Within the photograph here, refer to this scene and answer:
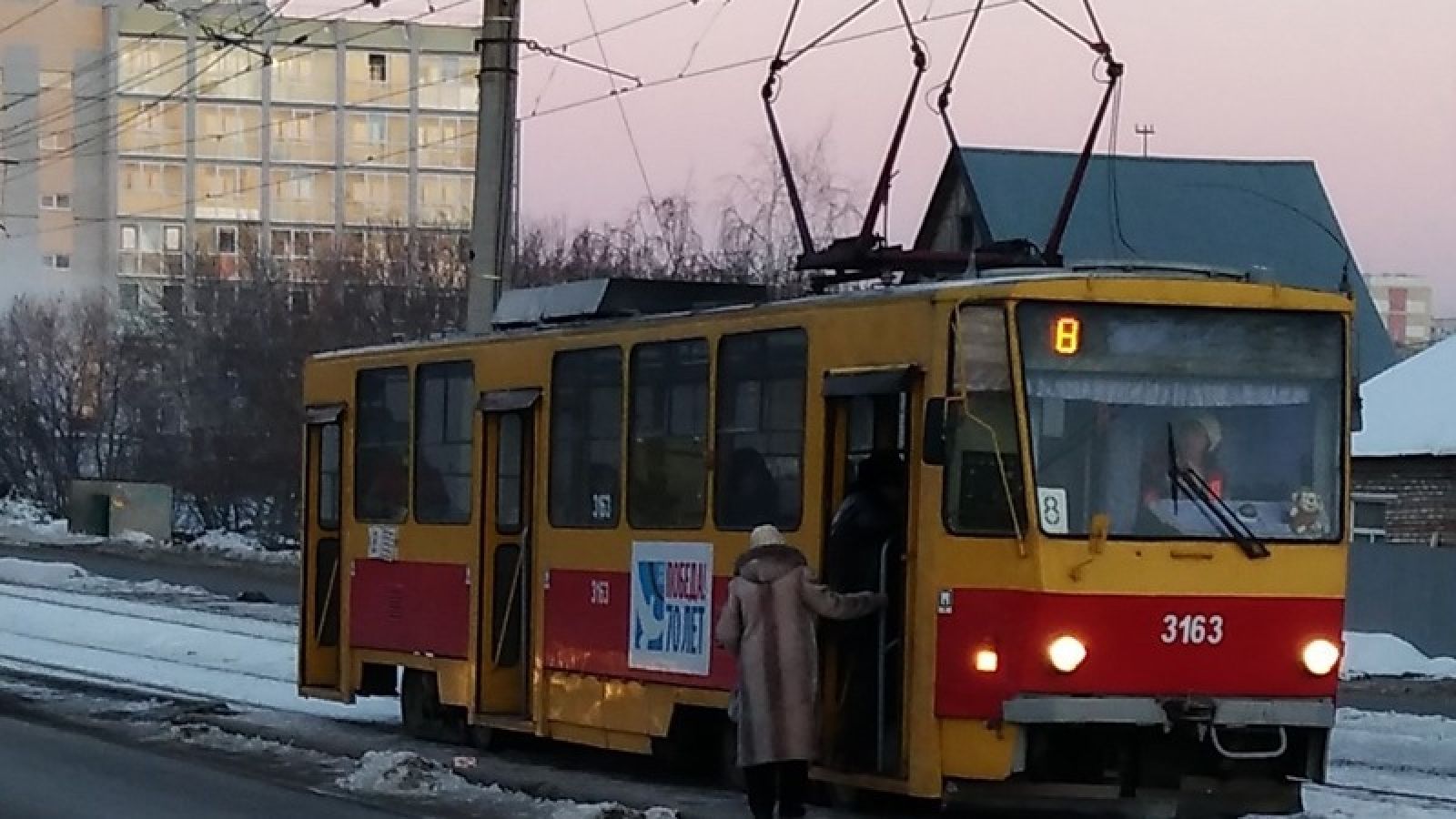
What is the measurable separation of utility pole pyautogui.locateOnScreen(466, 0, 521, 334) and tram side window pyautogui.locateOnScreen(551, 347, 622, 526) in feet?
28.8

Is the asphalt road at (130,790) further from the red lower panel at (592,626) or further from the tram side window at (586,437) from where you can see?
the tram side window at (586,437)

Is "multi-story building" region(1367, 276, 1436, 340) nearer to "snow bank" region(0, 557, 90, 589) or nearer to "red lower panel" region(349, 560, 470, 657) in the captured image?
"snow bank" region(0, 557, 90, 589)

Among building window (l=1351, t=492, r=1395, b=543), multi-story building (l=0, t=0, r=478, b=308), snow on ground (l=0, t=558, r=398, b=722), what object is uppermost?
multi-story building (l=0, t=0, r=478, b=308)

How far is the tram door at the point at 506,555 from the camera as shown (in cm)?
1770

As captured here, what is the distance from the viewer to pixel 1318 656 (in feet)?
44.0

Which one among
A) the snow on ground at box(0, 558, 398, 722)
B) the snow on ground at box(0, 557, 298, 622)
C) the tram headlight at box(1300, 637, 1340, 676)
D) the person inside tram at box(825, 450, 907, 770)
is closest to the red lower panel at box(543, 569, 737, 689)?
the person inside tram at box(825, 450, 907, 770)

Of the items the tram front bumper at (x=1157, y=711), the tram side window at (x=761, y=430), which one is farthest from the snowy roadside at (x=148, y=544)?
the tram front bumper at (x=1157, y=711)

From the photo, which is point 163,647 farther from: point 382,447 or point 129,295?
point 129,295

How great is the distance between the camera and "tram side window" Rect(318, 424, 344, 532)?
68.1 feet

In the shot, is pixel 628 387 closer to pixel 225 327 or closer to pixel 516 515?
pixel 516 515

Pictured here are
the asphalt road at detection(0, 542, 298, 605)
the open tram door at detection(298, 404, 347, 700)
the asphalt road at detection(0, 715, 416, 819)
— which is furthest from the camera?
the asphalt road at detection(0, 542, 298, 605)

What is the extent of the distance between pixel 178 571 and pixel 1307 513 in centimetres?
3679

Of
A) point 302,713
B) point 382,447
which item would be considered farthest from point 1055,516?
point 302,713

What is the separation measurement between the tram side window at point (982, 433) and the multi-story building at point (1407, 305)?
130215 millimetres
